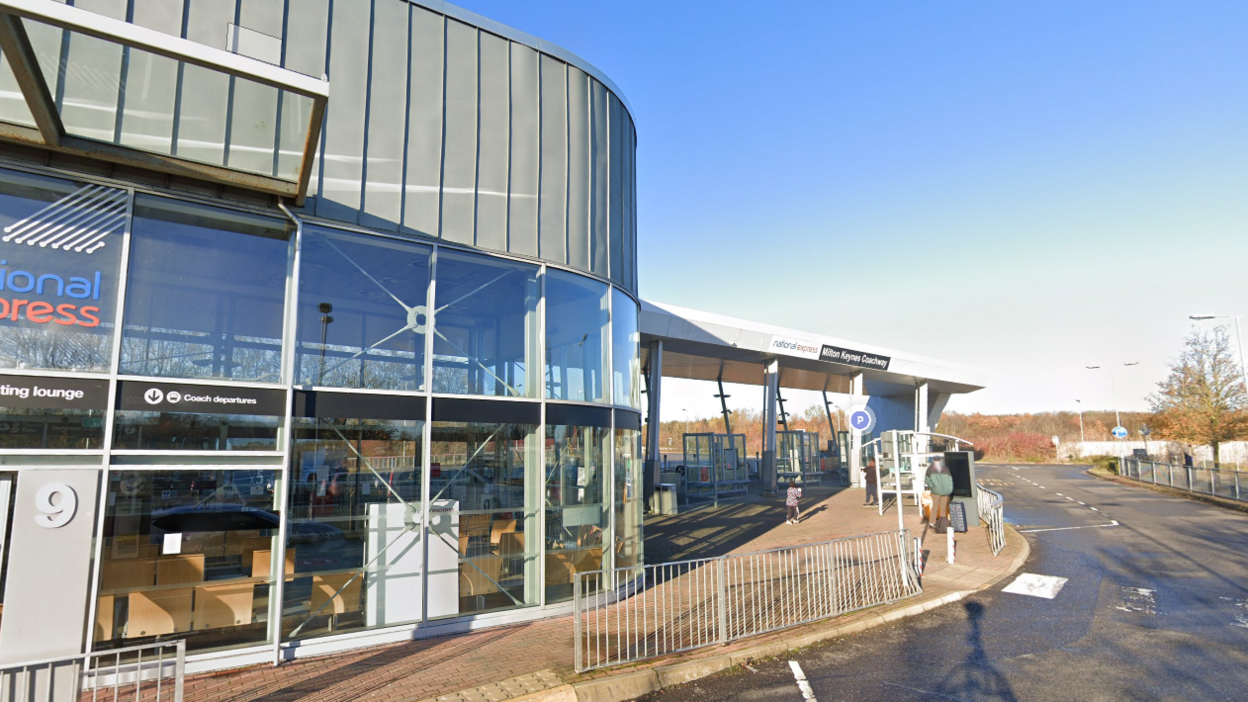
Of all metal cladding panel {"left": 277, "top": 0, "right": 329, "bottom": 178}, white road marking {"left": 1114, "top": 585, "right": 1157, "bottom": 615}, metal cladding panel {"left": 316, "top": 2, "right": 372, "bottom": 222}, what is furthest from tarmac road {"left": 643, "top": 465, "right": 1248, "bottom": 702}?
metal cladding panel {"left": 277, "top": 0, "right": 329, "bottom": 178}

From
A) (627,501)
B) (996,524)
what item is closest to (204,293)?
(627,501)

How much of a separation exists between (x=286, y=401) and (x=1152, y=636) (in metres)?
10.6

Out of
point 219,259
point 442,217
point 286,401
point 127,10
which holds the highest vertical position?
Result: point 127,10

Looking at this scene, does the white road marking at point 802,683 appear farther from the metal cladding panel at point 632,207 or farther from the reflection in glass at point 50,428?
the reflection in glass at point 50,428

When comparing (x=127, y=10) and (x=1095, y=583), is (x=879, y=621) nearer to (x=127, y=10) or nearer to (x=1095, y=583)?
(x=1095, y=583)

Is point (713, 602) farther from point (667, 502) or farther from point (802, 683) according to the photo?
point (667, 502)

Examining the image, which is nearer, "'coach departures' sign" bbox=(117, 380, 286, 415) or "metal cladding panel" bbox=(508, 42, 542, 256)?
"'coach departures' sign" bbox=(117, 380, 286, 415)

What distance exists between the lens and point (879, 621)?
9.16 metres

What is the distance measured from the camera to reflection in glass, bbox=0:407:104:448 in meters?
6.49

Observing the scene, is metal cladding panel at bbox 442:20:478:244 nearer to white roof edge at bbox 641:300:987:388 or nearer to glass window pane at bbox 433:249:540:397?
glass window pane at bbox 433:249:540:397

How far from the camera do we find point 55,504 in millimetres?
6465

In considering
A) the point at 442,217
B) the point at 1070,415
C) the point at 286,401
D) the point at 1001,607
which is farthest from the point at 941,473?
the point at 1070,415

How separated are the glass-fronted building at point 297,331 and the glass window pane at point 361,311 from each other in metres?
0.04

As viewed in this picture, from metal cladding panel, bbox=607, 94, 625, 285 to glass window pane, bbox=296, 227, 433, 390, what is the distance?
325 centimetres
